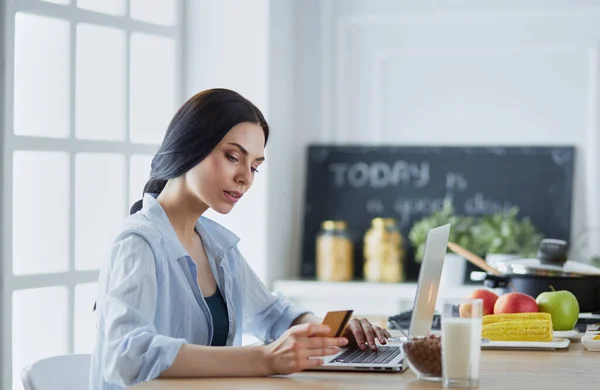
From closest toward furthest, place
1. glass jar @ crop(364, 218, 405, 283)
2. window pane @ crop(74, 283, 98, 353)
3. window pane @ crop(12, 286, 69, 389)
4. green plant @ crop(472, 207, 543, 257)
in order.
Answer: window pane @ crop(12, 286, 69, 389)
window pane @ crop(74, 283, 98, 353)
green plant @ crop(472, 207, 543, 257)
glass jar @ crop(364, 218, 405, 283)

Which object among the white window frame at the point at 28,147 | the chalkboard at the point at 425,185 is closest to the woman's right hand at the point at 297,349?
the white window frame at the point at 28,147

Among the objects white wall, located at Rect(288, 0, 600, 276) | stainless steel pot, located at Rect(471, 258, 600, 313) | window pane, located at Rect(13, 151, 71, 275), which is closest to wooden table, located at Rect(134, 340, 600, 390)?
stainless steel pot, located at Rect(471, 258, 600, 313)

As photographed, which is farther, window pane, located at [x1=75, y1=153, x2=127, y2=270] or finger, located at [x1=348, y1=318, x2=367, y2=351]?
window pane, located at [x1=75, y1=153, x2=127, y2=270]

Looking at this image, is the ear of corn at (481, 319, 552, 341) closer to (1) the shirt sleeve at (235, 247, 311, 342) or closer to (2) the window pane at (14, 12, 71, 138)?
(1) the shirt sleeve at (235, 247, 311, 342)

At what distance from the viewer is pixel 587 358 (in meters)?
1.99

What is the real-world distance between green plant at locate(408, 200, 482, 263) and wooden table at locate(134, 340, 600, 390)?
80.6 inches

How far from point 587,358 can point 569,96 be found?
7.68 ft

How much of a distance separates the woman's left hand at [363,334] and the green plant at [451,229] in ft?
6.35

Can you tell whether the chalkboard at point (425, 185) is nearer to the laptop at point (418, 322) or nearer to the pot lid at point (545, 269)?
the pot lid at point (545, 269)

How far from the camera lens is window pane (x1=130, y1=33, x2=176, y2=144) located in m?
3.76

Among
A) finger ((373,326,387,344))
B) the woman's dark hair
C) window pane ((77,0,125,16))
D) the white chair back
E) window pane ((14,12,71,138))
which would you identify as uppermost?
window pane ((77,0,125,16))

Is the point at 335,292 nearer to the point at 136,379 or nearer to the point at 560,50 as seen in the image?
the point at 560,50

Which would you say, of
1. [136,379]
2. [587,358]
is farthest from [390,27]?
[136,379]

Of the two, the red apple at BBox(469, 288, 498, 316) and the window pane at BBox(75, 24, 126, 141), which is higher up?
the window pane at BBox(75, 24, 126, 141)
